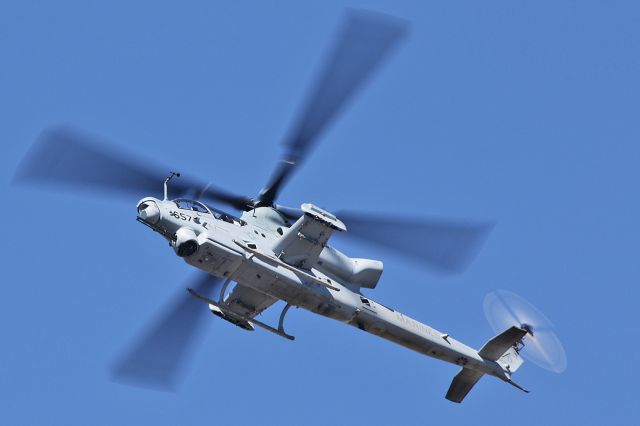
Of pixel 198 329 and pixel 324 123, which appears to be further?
pixel 198 329

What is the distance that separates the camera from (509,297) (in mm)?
24438

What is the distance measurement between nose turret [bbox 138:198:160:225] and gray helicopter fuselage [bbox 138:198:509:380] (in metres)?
0.02

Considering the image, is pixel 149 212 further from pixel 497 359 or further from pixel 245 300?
pixel 497 359

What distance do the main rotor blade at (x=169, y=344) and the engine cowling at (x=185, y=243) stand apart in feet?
7.17

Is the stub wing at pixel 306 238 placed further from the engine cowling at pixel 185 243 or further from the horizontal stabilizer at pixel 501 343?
the horizontal stabilizer at pixel 501 343

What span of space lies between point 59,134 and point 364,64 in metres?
5.45

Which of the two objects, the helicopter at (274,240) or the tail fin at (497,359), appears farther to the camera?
the tail fin at (497,359)

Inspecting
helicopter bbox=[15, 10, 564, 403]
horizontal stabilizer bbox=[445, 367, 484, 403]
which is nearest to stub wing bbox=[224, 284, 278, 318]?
helicopter bbox=[15, 10, 564, 403]

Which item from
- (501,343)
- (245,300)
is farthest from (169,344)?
(501,343)

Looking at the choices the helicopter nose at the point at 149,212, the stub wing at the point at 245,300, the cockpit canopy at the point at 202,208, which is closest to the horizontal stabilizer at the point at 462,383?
the stub wing at the point at 245,300

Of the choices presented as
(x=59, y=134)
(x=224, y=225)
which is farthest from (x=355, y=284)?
(x=59, y=134)

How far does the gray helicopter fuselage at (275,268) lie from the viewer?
64.6 feet

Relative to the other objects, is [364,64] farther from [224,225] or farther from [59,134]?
[59,134]

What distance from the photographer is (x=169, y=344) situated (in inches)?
866
